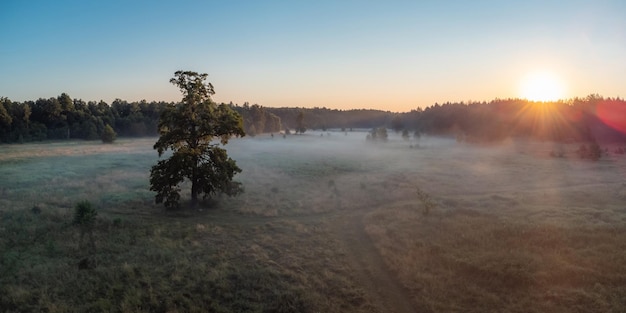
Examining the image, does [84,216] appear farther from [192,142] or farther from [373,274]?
[373,274]

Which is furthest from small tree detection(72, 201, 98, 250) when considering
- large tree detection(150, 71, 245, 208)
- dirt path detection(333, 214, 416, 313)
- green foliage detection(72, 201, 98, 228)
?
dirt path detection(333, 214, 416, 313)

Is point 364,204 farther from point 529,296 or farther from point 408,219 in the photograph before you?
point 529,296

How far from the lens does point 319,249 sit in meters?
23.5

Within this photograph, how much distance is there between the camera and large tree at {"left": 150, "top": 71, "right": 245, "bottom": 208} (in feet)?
99.9

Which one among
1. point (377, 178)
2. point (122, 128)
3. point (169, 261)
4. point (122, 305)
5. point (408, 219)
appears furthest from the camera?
point (122, 128)

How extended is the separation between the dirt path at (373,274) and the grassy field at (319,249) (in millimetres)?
96

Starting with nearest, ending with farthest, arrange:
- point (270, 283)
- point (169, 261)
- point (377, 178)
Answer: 1. point (270, 283)
2. point (169, 261)
3. point (377, 178)

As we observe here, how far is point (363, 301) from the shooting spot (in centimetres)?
1691

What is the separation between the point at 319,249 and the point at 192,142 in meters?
16.0

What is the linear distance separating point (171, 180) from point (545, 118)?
411 feet

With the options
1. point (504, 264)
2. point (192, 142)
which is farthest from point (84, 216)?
point (504, 264)

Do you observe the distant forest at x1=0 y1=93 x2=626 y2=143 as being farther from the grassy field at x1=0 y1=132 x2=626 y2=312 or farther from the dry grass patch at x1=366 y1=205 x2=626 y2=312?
the dry grass patch at x1=366 y1=205 x2=626 y2=312

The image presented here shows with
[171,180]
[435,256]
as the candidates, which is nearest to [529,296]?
[435,256]

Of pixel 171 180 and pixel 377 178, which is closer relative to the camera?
pixel 171 180
